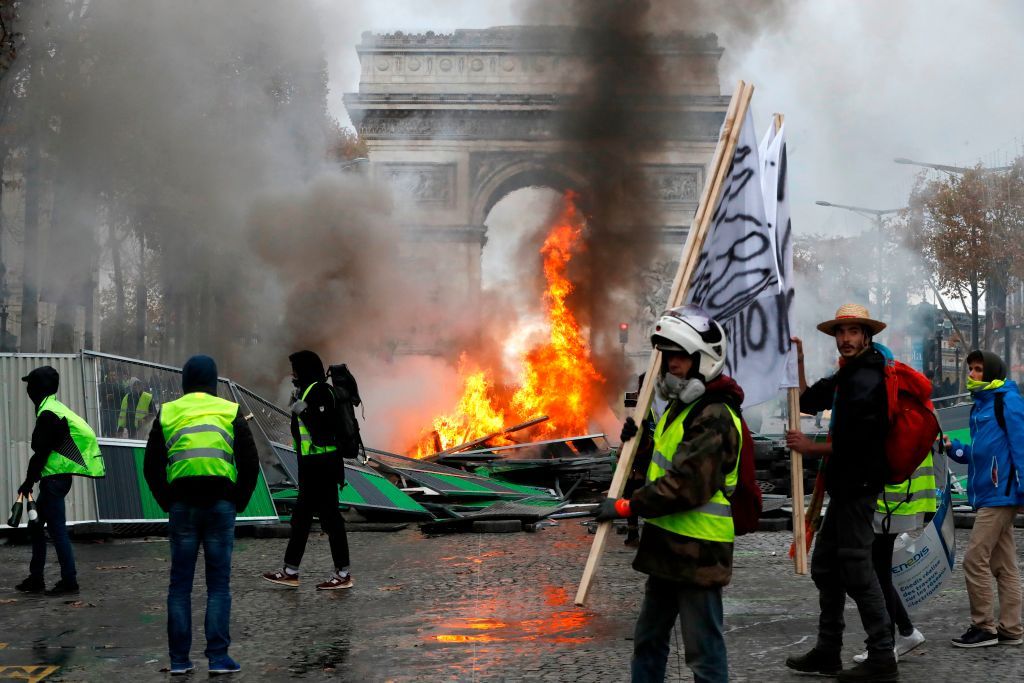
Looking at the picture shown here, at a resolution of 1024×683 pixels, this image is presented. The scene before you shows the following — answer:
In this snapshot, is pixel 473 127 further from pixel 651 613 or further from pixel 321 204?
pixel 651 613

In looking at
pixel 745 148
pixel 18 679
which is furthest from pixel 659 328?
pixel 18 679

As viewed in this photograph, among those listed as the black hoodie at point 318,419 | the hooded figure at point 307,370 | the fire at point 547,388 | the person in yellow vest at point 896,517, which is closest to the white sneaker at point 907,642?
the person in yellow vest at point 896,517

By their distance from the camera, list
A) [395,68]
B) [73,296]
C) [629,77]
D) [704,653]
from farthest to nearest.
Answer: [395,68] → [629,77] → [73,296] → [704,653]

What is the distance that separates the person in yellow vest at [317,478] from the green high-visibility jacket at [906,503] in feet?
11.7

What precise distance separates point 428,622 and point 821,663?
85.0 inches

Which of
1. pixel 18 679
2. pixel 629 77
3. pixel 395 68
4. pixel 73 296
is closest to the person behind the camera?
pixel 18 679

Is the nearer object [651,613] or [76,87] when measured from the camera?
[651,613]

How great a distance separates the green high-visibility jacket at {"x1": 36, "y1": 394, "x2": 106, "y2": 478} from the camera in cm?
784

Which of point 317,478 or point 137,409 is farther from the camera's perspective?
point 137,409

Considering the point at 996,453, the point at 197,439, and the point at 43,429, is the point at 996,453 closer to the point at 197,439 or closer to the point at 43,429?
the point at 197,439

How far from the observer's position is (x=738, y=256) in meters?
5.61

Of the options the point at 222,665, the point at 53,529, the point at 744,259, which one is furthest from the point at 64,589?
the point at 744,259

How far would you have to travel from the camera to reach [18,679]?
544cm

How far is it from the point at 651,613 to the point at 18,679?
2.87 metres
